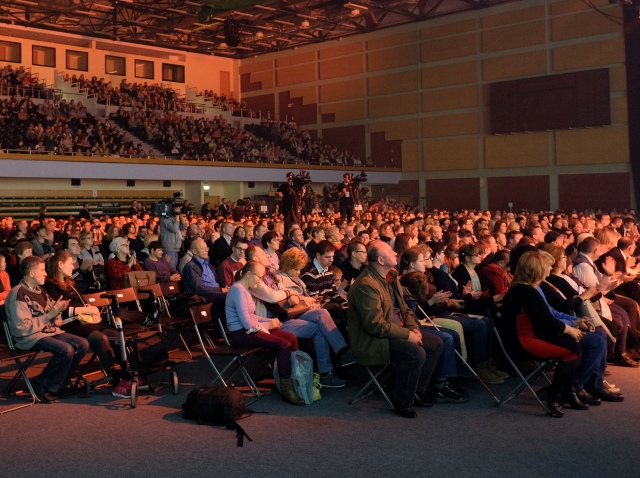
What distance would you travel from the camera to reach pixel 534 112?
28.9 meters

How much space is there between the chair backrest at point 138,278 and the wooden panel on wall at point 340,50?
1134 inches

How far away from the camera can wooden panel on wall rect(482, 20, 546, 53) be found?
2898 cm

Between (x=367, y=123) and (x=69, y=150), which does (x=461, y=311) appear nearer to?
(x=69, y=150)

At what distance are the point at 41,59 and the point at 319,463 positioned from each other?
3227 cm

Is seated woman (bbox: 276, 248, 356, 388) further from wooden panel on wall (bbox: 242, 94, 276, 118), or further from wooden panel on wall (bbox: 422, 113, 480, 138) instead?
wooden panel on wall (bbox: 242, 94, 276, 118)

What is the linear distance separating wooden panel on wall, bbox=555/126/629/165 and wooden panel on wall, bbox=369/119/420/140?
7007 millimetres

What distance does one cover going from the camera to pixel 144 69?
118 feet

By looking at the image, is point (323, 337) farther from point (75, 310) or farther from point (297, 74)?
point (297, 74)

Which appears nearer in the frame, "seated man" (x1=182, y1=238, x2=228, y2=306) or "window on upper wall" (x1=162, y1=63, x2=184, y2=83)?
"seated man" (x1=182, y1=238, x2=228, y2=306)

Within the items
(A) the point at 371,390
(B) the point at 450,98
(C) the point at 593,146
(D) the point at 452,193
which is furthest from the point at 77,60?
(A) the point at 371,390

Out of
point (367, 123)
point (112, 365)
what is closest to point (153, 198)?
point (367, 123)

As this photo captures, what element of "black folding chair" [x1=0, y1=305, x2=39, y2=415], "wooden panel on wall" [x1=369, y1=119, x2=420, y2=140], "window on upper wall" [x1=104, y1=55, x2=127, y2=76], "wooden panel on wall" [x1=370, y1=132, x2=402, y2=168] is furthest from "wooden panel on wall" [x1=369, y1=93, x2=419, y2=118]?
"black folding chair" [x1=0, y1=305, x2=39, y2=415]

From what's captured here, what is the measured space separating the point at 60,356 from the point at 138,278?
2054 mm

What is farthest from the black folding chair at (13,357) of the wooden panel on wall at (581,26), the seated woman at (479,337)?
the wooden panel on wall at (581,26)
